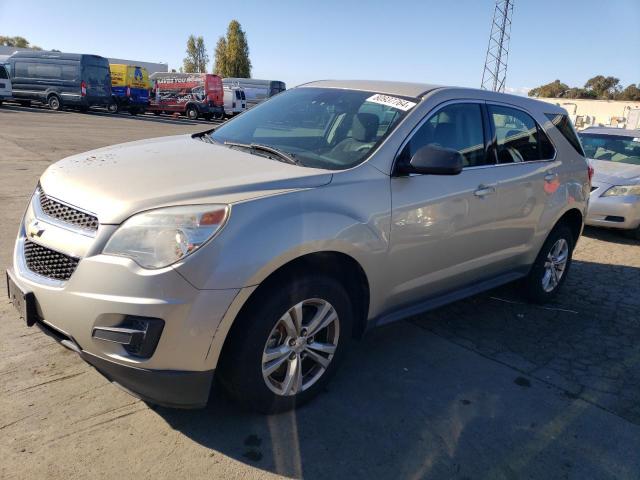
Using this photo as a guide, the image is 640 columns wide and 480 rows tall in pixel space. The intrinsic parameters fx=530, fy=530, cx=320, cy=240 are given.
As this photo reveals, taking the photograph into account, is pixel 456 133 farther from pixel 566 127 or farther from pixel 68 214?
pixel 68 214

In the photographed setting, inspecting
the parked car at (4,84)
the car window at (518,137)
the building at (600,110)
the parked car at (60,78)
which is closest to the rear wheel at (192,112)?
the parked car at (60,78)

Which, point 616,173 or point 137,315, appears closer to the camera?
point 137,315

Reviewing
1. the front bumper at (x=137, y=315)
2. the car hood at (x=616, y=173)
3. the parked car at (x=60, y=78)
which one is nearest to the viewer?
the front bumper at (x=137, y=315)

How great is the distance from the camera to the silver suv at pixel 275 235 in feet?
7.63

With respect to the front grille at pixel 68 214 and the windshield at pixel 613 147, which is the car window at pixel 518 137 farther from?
the windshield at pixel 613 147

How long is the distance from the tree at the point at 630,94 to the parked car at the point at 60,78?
5741cm

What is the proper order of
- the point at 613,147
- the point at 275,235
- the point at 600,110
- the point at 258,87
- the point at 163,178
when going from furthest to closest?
the point at 600,110, the point at 258,87, the point at 613,147, the point at 163,178, the point at 275,235

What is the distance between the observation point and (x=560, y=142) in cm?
462

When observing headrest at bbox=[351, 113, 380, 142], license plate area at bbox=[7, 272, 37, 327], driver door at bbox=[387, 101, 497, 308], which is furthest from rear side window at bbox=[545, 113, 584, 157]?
license plate area at bbox=[7, 272, 37, 327]

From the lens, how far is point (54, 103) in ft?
87.8

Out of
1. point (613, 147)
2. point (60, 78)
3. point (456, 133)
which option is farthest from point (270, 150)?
point (60, 78)

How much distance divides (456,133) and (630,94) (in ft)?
229

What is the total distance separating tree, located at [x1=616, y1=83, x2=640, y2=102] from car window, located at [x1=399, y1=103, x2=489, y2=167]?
6683 cm

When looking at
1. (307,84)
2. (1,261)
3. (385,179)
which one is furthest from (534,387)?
(1,261)
